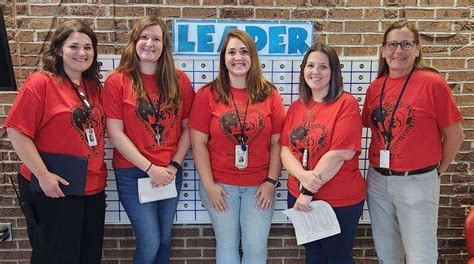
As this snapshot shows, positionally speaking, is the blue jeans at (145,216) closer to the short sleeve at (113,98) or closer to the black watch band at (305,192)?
the short sleeve at (113,98)

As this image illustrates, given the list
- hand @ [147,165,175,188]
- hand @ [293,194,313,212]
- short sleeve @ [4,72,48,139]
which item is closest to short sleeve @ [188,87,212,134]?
hand @ [147,165,175,188]

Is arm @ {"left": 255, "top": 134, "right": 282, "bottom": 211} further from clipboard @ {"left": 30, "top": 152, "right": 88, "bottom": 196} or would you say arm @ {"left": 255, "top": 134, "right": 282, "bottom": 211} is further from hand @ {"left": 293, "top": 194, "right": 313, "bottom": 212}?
clipboard @ {"left": 30, "top": 152, "right": 88, "bottom": 196}

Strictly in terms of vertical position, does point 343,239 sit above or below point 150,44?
below

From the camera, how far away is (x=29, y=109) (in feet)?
6.34

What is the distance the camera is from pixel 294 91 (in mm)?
2629

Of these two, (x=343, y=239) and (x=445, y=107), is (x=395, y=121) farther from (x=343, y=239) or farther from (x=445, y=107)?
(x=343, y=239)

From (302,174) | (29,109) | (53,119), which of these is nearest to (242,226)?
(302,174)

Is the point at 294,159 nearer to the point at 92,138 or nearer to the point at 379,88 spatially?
the point at 379,88

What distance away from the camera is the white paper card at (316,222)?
2080 mm

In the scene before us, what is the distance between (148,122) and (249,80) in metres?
0.56

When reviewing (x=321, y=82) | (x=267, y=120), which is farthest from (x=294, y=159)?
(x=321, y=82)

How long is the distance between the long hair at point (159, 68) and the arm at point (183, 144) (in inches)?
5.8

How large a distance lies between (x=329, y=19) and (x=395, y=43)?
60cm

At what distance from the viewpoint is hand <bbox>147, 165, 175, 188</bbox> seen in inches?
86.8
